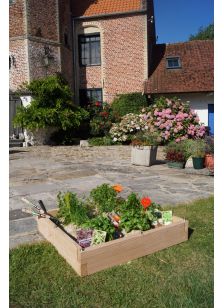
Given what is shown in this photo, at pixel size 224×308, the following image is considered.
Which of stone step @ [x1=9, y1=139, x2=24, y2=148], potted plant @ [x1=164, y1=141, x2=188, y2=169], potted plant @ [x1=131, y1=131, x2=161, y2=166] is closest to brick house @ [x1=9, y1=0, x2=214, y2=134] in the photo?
stone step @ [x1=9, y1=139, x2=24, y2=148]

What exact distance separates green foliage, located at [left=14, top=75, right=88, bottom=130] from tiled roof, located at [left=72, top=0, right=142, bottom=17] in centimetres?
630

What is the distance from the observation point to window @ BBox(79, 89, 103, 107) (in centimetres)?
2092

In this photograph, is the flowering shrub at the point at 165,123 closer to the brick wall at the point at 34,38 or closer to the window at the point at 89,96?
the window at the point at 89,96

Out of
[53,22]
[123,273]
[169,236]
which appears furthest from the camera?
[53,22]

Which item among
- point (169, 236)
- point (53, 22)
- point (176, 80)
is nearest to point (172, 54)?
point (176, 80)

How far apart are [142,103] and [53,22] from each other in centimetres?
676

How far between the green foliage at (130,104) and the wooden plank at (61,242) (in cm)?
1474

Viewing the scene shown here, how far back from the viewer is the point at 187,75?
19812mm

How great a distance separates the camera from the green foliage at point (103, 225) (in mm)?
3776
